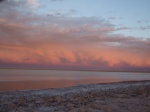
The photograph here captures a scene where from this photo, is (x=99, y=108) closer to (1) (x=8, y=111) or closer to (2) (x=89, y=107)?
(2) (x=89, y=107)

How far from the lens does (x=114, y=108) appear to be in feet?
43.8

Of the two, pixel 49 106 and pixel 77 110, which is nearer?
pixel 77 110

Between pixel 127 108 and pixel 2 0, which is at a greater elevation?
pixel 2 0

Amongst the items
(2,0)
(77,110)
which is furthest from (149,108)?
(2,0)

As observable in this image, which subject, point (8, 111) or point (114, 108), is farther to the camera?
point (114, 108)

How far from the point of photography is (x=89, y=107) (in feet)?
44.2

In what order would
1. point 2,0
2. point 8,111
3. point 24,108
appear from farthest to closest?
point 24,108 → point 8,111 → point 2,0

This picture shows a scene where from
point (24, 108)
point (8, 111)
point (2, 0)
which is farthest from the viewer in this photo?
point (24, 108)

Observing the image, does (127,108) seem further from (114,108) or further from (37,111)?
(37,111)

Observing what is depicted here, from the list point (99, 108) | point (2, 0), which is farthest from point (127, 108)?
point (2, 0)

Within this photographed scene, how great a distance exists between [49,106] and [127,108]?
194 inches

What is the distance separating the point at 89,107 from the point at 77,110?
4.27ft

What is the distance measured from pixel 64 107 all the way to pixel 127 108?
13.0 feet

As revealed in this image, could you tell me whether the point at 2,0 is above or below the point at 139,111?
above
